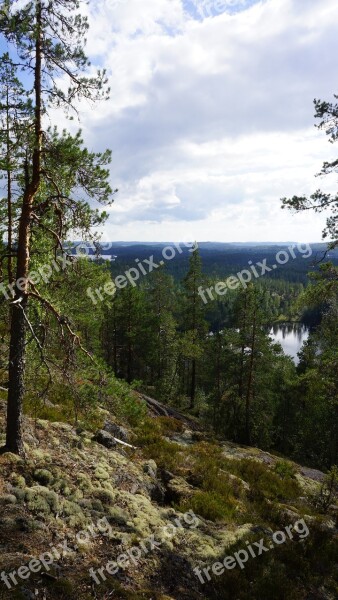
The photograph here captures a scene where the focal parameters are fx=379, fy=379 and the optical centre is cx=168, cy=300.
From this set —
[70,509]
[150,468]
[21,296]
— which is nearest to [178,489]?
[150,468]

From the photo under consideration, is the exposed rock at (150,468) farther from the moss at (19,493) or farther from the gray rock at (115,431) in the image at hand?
the moss at (19,493)

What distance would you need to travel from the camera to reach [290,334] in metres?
138

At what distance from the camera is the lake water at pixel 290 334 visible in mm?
117875

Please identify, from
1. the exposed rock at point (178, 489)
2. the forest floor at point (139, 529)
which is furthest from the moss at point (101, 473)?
the exposed rock at point (178, 489)

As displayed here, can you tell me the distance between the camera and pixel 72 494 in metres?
8.45

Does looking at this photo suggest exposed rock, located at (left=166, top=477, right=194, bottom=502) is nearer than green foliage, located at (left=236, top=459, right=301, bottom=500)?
Yes

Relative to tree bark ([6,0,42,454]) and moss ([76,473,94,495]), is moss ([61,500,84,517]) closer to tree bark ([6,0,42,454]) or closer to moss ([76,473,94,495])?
moss ([76,473,94,495])

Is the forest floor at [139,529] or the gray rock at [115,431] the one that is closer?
the forest floor at [139,529]

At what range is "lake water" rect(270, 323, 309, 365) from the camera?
118 meters

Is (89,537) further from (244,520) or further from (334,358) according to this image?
(334,358)

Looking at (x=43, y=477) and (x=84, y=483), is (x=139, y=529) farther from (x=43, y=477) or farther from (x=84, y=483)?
(x=43, y=477)

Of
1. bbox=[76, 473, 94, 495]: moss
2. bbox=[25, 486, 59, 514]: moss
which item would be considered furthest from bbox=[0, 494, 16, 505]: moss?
bbox=[76, 473, 94, 495]: moss

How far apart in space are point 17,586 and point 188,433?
1602cm

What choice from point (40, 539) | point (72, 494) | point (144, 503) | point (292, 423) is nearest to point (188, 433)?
point (144, 503)
